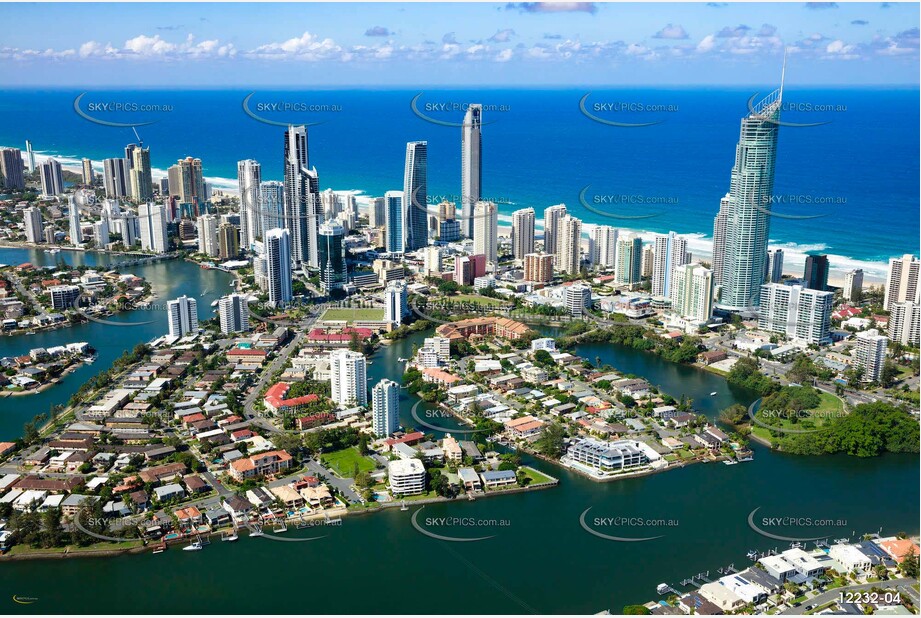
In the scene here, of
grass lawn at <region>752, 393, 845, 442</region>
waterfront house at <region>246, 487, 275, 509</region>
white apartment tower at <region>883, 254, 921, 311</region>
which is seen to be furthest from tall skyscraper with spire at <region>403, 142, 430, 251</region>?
waterfront house at <region>246, 487, 275, 509</region>

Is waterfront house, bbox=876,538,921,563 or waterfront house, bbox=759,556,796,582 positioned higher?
waterfront house, bbox=876,538,921,563

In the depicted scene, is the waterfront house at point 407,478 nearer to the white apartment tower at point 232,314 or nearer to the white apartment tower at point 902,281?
the white apartment tower at point 232,314

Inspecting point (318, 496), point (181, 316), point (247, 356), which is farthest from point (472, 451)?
point (181, 316)

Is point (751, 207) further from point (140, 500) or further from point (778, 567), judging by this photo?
point (140, 500)

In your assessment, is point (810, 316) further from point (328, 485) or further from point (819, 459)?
point (328, 485)

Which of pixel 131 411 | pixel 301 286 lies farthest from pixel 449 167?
pixel 131 411

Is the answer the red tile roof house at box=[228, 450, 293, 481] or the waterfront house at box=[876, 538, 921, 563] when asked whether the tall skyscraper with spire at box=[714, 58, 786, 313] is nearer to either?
the waterfront house at box=[876, 538, 921, 563]
